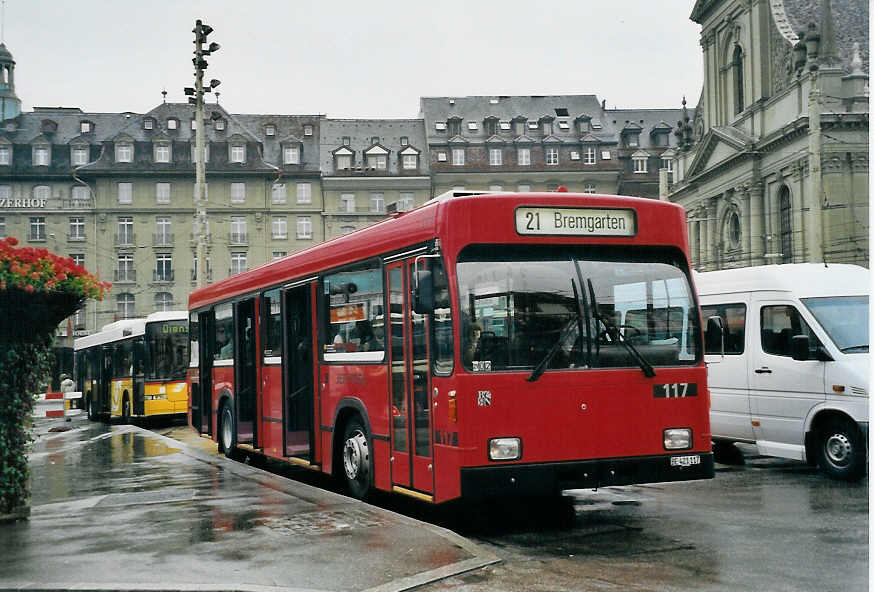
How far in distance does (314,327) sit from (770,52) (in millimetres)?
46763

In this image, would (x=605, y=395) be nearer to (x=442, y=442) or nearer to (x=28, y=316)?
(x=442, y=442)

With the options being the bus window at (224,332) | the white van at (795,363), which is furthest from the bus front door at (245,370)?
the white van at (795,363)

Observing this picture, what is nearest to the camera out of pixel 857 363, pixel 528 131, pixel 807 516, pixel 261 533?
pixel 261 533

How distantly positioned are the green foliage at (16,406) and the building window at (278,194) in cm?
7099

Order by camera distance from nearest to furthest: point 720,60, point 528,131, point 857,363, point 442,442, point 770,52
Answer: point 442,442, point 857,363, point 770,52, point 720,60, point 528,131

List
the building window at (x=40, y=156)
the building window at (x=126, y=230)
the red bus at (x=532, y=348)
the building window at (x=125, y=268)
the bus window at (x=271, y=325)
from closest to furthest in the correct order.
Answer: the red bus at (x=532, y=348) < the bus window at (x=271, y=325) < the building window at (x=125, y=268) < the building window at (x=126, y=230) < the building window at (x=40, y=156)

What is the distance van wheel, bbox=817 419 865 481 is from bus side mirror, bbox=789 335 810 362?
0.86m

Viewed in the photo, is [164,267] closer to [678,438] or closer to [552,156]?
[552,156]

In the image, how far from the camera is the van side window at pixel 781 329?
1330cm

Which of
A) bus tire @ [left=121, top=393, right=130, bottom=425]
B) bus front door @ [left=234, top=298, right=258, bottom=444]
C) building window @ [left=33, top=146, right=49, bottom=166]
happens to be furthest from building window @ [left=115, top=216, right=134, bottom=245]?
bus front door @ [left=234, top=298, right=258, bottom=444]

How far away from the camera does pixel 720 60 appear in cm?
5875

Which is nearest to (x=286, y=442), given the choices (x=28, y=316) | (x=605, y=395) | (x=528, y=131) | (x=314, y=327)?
(x=314, y=327)

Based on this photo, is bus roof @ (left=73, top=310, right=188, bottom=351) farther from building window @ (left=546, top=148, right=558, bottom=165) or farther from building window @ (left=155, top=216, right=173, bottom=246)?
building window @ (left=546, top=148, right=558, bottom=165)

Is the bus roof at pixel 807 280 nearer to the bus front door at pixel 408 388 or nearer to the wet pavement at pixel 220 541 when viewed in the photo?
the bus front door at pixel 408 388
